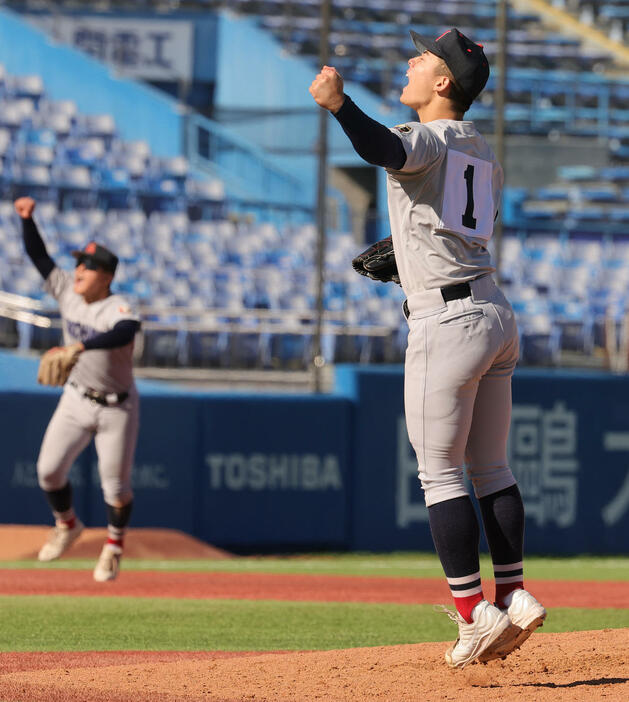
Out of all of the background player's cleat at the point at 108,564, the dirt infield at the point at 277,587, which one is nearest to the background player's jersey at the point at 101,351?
the background player's cleat at the point at 108,564

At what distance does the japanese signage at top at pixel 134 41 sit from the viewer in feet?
77.6

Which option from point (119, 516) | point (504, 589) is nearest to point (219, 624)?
point (119, 516)

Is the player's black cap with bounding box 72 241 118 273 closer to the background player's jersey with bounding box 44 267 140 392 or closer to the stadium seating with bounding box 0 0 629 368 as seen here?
the background player's jersey with bounding box 44 267 140 392

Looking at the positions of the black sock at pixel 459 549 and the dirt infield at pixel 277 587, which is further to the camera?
the dirt infield at pixel 277 587

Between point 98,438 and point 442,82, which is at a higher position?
point 442,82

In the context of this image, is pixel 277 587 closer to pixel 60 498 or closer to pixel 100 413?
pixel 60 498

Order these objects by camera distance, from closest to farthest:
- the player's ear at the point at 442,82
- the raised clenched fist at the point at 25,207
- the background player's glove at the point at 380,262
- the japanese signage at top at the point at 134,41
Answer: the player's ear at the point at 442,82 → the background player's glove at the point at 380,262 → the raised clenched fist at the point at 25,207 → the japanese signage at top at the point at 134,41

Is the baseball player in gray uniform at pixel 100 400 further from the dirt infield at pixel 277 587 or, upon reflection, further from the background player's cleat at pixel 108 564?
the dirt infield at pixel 277 587

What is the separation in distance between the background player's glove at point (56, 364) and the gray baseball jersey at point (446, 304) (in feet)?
11.0

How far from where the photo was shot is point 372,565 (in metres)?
A: 9.91

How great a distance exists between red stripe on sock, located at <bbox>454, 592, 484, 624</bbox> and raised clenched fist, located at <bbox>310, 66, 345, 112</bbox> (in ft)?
4.67

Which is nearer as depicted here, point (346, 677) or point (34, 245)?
point (346, 677)

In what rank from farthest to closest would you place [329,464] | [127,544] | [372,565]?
1. [329,464]
2. [127,544]
3. [372,565]

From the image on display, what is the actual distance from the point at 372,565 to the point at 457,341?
664 centimetres
